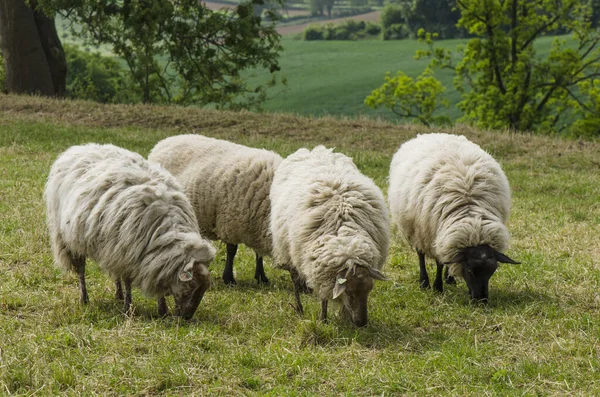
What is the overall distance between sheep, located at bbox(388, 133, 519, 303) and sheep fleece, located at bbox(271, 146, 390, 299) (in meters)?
0.97

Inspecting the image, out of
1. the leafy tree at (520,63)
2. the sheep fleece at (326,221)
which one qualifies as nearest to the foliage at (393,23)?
the leafy tree at (520,63)

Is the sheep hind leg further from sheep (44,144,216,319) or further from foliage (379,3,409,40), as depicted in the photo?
foliage (379,3,409,40)

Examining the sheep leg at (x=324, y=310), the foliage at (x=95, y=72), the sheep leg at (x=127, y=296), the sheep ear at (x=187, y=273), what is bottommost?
the foliage at (x=95, y=72)

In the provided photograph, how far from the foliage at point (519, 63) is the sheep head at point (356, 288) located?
29.1 m

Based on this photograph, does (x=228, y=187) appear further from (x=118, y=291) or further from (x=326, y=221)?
(x=326, y=221)

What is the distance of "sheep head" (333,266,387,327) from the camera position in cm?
597

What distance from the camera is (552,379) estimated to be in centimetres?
512

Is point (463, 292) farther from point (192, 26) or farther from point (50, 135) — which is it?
point (192, 26)

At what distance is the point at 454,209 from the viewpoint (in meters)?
7.43

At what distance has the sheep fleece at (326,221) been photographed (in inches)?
241

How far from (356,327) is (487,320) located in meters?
1.28

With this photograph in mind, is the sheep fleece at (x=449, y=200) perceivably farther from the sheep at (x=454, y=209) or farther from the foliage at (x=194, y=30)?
the foliage at (x=194, y=30)

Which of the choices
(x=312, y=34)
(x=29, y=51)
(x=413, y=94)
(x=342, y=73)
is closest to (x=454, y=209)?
(x=29, y=51)

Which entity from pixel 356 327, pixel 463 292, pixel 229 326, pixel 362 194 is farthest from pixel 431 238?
pixel 229 326
